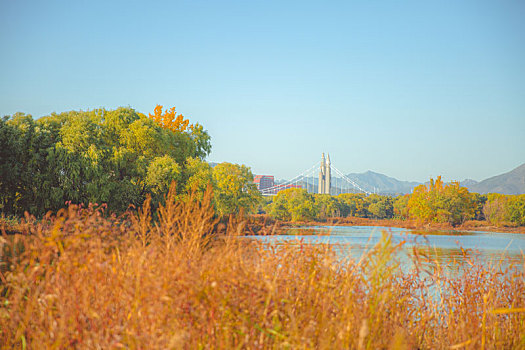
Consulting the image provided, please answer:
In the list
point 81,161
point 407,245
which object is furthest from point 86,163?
point 407,245

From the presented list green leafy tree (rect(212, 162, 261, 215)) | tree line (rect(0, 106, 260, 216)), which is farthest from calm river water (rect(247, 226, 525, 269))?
green leafy tree (rect(212, 162, 261, 215))

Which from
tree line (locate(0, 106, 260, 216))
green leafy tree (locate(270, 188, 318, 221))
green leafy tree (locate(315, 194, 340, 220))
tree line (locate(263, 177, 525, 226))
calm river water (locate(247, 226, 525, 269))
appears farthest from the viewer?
green leafy tree (locate(315, 194, 340, 220))

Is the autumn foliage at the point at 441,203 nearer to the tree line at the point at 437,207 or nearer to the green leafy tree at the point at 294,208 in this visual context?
the tree line at the point at 437,207

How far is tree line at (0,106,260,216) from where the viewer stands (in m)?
21.2

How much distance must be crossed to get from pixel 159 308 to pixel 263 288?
68 cm

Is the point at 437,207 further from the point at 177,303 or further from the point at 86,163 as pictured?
the point at 177,303

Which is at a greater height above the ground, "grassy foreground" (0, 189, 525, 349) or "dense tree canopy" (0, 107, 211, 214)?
"dense tree canopy" (0, 107, 211, 214)

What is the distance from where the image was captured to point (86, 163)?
72.2ft

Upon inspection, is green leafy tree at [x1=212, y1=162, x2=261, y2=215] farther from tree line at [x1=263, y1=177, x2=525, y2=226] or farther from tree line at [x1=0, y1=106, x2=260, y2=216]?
tree line at [x1=0, y1=106, x2=260, y2=216]

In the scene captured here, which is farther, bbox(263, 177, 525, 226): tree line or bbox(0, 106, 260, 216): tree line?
bbox(263, 177, 525, 226): tree line

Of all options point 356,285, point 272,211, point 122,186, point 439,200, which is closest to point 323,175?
point 272,211

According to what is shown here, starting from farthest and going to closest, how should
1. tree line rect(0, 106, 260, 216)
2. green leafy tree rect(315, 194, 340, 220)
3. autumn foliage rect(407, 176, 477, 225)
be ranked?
green leafy tree rect(315, 194, 340, 220), autumn foliage rect(407, 176, 477, 225), tree line rect(0, 106, 260, 216)

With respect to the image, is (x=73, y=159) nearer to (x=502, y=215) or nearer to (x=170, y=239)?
(x=170, y=239)

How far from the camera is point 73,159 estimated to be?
72.1 feet
